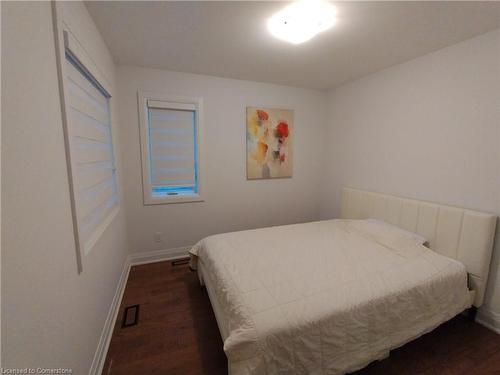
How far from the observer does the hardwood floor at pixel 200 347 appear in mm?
1511

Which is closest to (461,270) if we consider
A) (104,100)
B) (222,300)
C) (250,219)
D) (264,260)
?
(264,260)

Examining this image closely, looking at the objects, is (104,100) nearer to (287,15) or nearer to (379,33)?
(287,15)

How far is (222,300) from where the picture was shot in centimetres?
155

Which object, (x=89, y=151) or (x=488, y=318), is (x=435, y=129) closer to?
(x=488, y=318)

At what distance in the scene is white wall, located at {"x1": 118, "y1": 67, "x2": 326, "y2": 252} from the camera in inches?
109

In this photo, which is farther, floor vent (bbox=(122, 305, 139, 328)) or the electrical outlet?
the electrical outlet

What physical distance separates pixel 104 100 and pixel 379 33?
8.55 feet

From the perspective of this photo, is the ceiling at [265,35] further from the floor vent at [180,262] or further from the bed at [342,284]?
the floor vent at [180,262]

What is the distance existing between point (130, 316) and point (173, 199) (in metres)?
1.41

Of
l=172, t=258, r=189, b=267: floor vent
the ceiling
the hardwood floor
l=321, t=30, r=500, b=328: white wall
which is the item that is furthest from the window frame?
l=321, t=30, r=500, b=328: white wall

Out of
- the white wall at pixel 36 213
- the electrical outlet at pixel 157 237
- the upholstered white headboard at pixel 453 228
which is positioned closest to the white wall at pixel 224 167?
the electrical outlet at pixel 157 237

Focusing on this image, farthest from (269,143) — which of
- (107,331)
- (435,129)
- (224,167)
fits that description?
(107,331)

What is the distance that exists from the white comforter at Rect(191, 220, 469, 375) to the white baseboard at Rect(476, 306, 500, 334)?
11.3 inches

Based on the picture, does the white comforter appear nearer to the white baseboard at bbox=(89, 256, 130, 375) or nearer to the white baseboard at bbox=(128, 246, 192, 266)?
the white baseboard at bbox=(89, 256, 130, 375)
